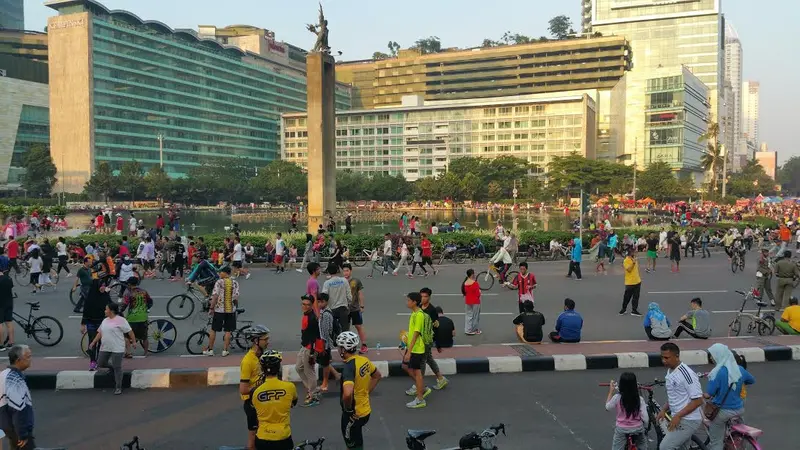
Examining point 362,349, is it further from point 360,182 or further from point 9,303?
point 360,182

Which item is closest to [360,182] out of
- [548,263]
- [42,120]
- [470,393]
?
[42,120]

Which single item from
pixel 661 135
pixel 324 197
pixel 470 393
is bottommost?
pixel 470 393

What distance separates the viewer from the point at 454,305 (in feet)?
54.0

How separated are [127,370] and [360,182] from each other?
96.9 metres

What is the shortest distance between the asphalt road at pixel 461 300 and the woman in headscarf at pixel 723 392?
6.17m

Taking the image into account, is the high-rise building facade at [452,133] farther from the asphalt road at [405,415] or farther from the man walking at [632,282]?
the asphalt road at [405,415]

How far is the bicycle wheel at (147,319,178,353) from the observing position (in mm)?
11523

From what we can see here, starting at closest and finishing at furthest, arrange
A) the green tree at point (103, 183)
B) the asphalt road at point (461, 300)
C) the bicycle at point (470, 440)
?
the bicycle at point (470, 440) < the asphalt road at point (461, 300) < the green tree at point (103, 183)

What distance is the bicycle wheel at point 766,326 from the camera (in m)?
12.6

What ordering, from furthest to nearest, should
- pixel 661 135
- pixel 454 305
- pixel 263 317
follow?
pixel 661 135 → pixel 454 305 → pixel 263 317

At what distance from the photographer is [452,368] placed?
411 inches

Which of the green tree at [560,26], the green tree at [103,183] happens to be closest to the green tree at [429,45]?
the green tree at [560,26]

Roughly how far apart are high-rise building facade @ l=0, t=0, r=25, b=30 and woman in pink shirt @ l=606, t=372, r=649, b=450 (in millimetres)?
181835

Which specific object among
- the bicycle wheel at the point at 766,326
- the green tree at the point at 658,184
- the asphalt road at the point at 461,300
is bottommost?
the asphalt road at the point at 461,300
